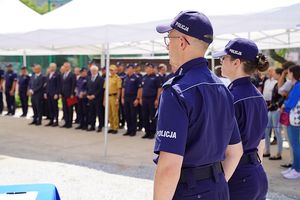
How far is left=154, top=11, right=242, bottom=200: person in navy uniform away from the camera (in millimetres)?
1768

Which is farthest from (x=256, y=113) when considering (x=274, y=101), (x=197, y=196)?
(x=274, y=101)

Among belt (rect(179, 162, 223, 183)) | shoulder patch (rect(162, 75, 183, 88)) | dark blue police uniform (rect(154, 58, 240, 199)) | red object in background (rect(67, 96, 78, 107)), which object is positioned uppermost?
shoulder patch (rect(162, 75, 183, 88))

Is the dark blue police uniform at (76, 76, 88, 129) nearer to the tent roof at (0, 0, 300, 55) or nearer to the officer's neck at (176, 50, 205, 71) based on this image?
the tent roof at (0, 0, 300, 55)

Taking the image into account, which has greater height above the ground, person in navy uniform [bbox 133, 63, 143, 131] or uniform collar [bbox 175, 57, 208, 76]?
uniform collar [bbox 175, 57, 208, 76]

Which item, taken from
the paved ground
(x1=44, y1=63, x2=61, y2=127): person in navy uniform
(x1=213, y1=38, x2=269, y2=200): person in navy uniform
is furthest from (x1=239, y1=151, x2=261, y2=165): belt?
(x1=44, y1=63, x2=61, y2=127): person in navy uniform

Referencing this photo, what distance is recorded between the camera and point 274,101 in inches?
287

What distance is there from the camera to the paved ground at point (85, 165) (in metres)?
5.32

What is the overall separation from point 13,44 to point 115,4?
304cm

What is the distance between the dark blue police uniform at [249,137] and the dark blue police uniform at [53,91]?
9.33 metres

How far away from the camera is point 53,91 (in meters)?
11.5

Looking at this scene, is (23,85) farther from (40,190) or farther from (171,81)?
(171,81)

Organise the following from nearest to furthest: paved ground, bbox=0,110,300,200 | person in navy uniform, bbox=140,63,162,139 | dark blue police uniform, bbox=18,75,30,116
Answer: paved ground, bbox=0,110,300,200 → person in navy uniform, bbox=140,63,162,139 → dark blue police uniform, bbox=18,75,30,116

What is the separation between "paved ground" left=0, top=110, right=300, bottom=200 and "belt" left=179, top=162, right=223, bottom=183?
124 inches

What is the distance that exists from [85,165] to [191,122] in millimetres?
5220
